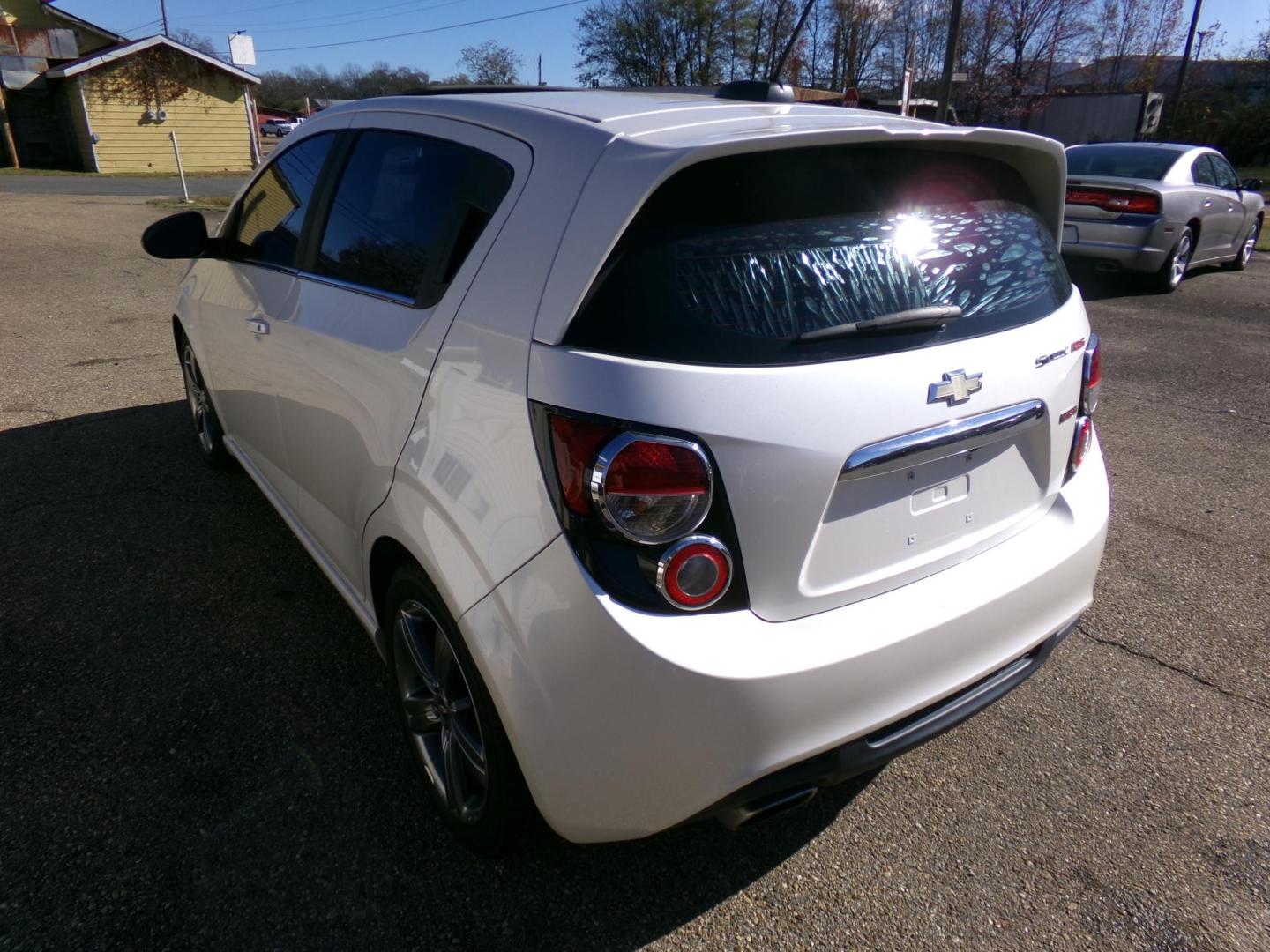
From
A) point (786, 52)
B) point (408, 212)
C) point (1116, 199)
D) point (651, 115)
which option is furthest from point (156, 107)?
point (651, 115)

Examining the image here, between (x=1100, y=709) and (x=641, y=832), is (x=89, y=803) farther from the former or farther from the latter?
(x=1100, y=709)

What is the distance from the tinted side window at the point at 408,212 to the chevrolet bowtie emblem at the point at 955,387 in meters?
1.05

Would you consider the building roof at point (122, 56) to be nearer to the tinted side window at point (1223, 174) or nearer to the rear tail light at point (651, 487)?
the tinted side window at point (1223, 174)

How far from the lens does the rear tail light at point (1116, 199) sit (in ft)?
30.6

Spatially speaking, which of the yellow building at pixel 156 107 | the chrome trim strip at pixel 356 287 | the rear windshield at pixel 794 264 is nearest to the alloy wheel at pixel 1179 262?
the rear windshield at pixel 794 264

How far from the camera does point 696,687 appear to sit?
162 cm

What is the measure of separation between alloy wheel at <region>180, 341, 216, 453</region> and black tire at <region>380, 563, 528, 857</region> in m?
2.44

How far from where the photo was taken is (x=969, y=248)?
2.12 meters

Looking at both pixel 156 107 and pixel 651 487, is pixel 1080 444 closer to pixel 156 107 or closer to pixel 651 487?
pixel 651 487

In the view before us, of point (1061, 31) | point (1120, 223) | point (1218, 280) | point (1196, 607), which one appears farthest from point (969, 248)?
point (1061, 31)

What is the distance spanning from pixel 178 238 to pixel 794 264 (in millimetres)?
2461

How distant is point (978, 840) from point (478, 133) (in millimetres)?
2201

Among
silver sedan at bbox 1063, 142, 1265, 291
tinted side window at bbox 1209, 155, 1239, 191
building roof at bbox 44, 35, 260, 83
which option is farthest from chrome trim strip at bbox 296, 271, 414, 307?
building roof at bbox 44, 35, 260, 83

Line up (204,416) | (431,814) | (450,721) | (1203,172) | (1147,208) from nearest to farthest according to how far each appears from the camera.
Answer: (450,721) → (431,814) → (204,416) → (1147,208) → (1203,172)
